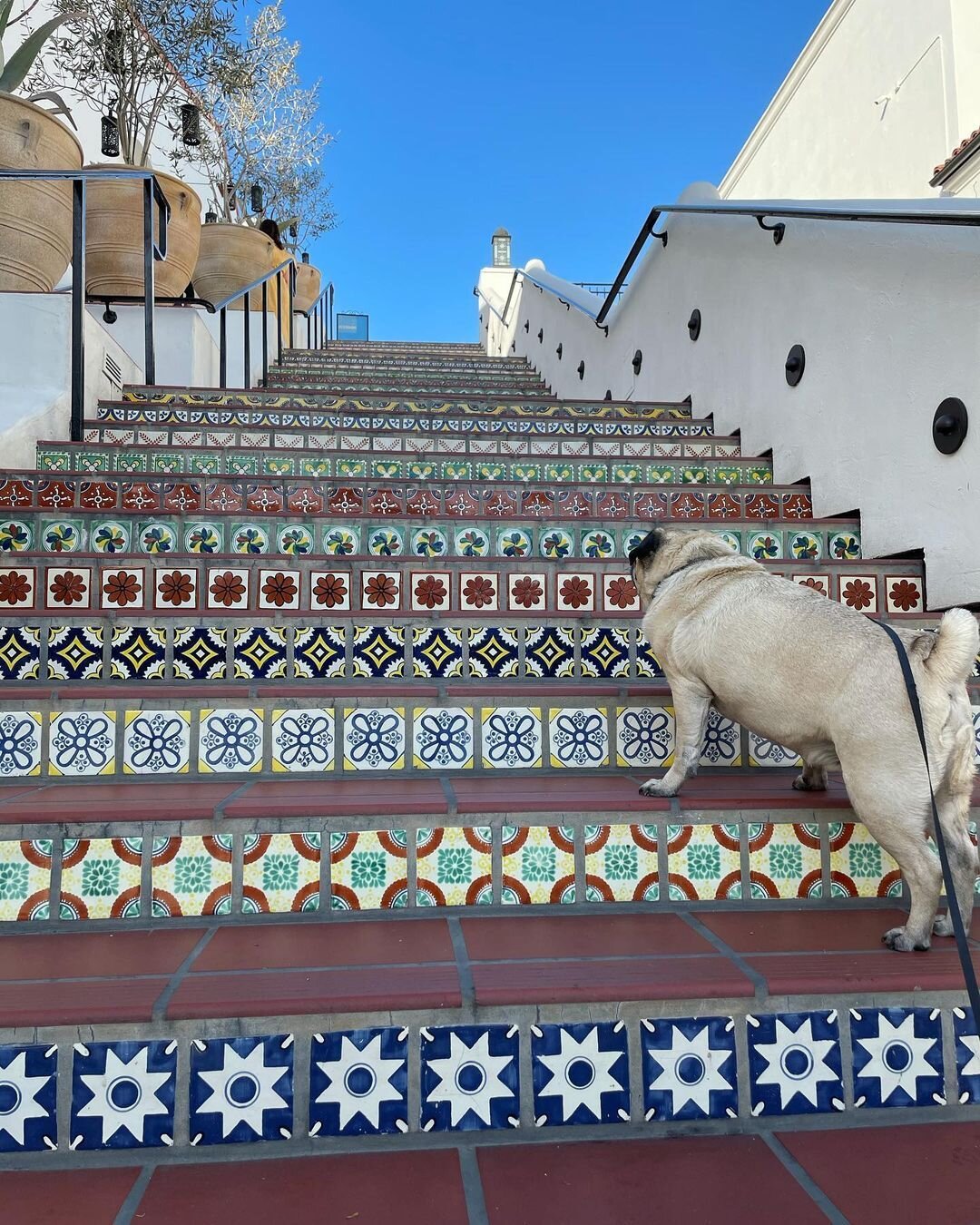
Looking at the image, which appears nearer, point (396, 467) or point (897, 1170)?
point (897, 1170)

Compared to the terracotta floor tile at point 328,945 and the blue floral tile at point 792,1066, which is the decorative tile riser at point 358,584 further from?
the blue floral tile at point 792,1066

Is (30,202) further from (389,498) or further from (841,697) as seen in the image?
(841,697)

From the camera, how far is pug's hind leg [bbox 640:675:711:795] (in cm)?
195

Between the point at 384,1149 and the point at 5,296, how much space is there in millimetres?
4056

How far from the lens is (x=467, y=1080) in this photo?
134cm

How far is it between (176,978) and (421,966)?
1.33ft

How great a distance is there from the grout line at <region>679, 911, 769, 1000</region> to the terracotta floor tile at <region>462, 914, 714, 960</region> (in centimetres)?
1

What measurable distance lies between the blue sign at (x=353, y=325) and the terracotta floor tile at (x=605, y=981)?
66.6 ft

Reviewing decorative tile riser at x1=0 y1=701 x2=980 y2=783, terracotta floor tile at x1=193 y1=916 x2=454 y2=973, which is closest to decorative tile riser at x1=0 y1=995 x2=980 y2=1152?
terracotta floor tile at x1=193 y1=916 x2=454 y2=973

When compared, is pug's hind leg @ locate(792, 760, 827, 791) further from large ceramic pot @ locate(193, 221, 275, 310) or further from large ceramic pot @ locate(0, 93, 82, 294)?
large ceramic pot @ locate(193, 221, 275, 310)

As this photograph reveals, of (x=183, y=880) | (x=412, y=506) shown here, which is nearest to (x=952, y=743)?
(x=183, y=880)

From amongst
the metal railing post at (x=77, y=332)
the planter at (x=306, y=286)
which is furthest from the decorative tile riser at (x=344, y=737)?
the planter at (x=306, y=286)

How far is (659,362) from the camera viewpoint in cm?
619

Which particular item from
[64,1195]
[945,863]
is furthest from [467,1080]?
[945,863]
